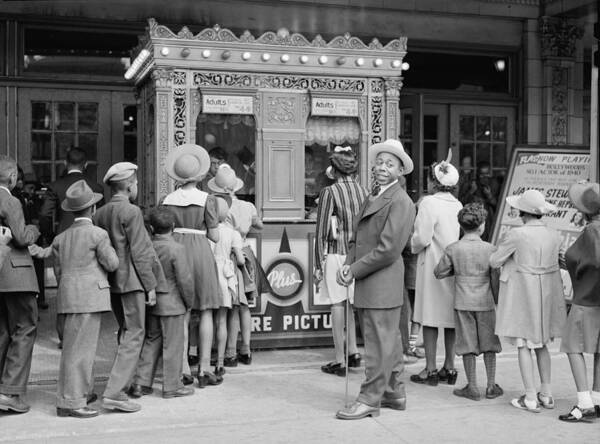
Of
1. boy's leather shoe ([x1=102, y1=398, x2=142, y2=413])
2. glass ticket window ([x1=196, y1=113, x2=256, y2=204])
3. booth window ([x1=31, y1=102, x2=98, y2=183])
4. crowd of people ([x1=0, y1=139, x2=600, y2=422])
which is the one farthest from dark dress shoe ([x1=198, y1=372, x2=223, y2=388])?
booth window ([x1=31, y1=102, x2=98, y2=183])

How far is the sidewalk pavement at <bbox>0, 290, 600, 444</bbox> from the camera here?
5.61 meters

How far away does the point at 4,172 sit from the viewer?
6.15 metres

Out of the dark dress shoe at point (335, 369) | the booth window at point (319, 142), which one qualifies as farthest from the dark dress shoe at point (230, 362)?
the booth window at point (319, 142)

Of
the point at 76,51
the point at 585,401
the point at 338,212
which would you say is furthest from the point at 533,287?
the point at 76,51

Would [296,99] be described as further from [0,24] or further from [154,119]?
[0,24]

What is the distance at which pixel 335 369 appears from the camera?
7.42 meters

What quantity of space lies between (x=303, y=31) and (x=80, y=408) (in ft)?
24.5

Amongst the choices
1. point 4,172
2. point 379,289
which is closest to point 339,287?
point 379,289

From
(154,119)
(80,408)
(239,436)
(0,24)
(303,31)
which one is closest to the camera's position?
(239,436)

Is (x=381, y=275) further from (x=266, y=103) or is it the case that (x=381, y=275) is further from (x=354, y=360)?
(x=266, y=103)

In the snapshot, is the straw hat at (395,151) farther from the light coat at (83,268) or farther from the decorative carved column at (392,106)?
the decorative carved column at (392,106)

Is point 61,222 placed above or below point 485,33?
below

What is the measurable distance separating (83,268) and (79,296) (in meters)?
0.19

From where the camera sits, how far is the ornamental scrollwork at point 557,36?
515 inches
